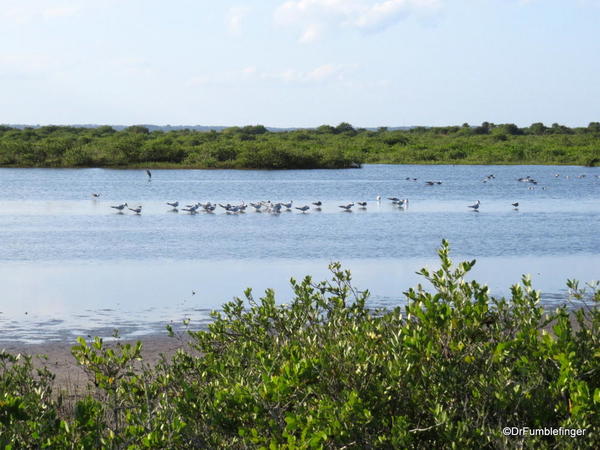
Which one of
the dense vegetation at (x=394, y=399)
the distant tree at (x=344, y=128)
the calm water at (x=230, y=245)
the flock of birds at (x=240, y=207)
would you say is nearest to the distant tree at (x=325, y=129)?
the distant tree at (x=344, y=128)

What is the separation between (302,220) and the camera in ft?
90.1

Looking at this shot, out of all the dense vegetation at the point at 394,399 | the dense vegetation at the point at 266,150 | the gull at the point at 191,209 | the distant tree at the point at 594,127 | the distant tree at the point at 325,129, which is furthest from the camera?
the distant tree at the point at 594,127

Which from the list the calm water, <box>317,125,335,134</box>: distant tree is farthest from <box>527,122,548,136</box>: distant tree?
the calm water

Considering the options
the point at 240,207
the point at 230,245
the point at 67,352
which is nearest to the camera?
the point at 67,352

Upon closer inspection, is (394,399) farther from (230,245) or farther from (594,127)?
(594,127)

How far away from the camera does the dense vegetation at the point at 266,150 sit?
5844 centimetres

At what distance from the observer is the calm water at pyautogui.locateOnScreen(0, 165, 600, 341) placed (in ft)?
45.3

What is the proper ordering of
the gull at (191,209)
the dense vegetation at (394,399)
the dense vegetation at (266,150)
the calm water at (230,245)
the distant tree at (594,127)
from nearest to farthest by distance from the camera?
the dense vegetation at (394,399), the calm water at (230,245), the gull at (191,209), the dense vegetation at (266,150), the distant tree at (594,127)

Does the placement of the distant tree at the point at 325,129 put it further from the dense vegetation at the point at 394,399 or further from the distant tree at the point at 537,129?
the dense vegetation at the point at 394,399

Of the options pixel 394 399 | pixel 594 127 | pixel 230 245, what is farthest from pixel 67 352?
pixel 594 127

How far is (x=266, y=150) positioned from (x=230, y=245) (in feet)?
120

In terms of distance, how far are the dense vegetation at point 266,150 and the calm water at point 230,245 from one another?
15.1 meters

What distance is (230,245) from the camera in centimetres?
2164

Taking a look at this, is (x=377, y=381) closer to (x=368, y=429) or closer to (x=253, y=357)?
(x=368, y=429)
